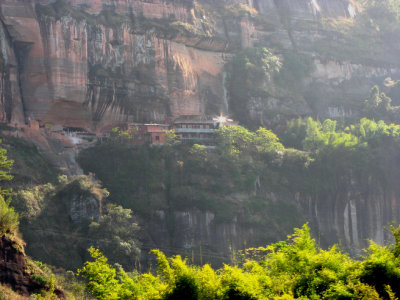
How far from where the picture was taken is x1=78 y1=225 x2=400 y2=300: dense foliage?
12195 millimetres

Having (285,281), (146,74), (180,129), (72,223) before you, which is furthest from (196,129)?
(285,281)

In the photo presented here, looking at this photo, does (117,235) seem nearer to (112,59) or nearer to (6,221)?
(6,221)

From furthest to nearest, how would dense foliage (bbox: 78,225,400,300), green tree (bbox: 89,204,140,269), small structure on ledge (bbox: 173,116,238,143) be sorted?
1. small structure on ledge (bbox: 173,116,238,143)
2. green tree (bbox: 89,204,140,269)
3. dense foliage (bbox: 78,225,400,300)

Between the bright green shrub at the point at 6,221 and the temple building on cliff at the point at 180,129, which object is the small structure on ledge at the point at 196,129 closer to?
the temple building on cliff at the point at 180,129

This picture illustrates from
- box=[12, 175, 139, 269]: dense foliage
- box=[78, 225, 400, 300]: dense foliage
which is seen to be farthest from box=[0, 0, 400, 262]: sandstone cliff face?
box=[78, 225, 400, 300]: dense foliage

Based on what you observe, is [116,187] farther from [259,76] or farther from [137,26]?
[259,76]

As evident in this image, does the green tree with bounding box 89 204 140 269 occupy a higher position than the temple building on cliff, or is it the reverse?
the temple building on cliff

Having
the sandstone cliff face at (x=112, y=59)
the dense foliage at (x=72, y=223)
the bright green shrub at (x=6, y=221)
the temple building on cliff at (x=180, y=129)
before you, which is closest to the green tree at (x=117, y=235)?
the dense foliage at (x=72, y=223)

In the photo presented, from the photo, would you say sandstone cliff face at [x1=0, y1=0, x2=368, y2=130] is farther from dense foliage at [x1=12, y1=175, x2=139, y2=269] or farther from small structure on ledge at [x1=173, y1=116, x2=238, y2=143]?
dense foliage at [x1=12, y1=175, x2=139, y2=269]

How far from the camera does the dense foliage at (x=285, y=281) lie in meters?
12.2

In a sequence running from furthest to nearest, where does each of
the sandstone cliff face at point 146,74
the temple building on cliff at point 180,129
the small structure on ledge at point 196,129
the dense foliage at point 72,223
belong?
the small structure on ledge at point 196,129, the temple building on cliff at point 180,129, the sandstone cliff face at point 146,74, the dense foliage at point 72,223

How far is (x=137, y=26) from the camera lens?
122 feet

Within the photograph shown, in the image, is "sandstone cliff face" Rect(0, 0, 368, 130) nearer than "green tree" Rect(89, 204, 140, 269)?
No

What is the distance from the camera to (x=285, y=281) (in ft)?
43.2
